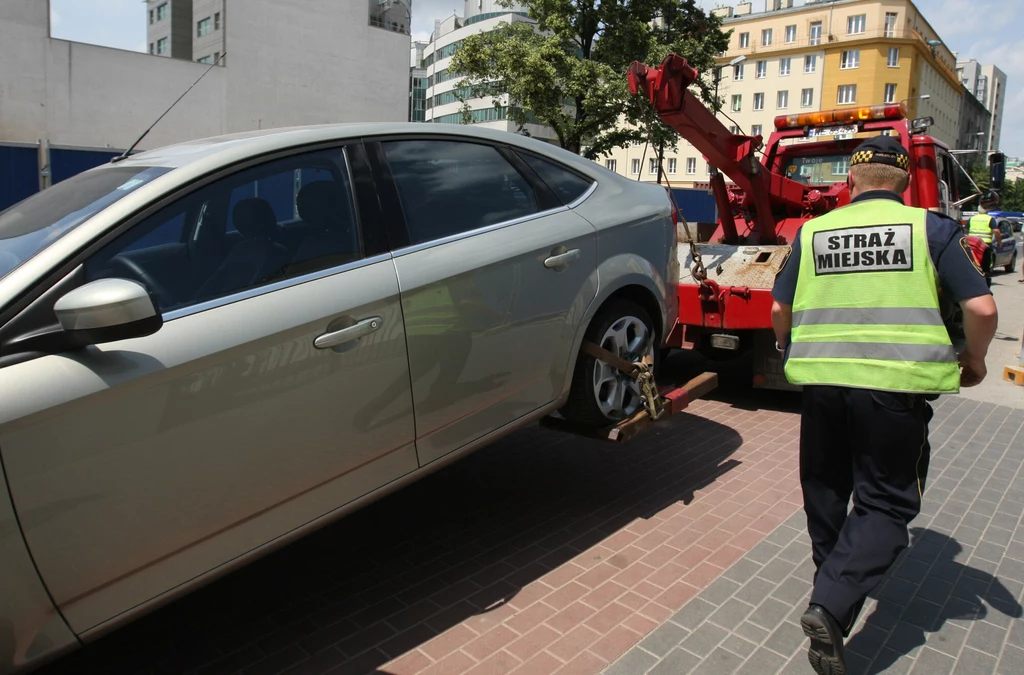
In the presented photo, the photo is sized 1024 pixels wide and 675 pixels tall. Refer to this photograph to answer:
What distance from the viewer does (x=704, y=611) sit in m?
3.19

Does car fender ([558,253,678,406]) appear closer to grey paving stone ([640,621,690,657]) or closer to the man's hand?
grey paving stone ([640,621,690,657])

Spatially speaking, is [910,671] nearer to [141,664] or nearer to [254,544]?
[254,544]

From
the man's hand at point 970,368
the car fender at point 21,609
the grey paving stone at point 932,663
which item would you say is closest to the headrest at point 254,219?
the car fender at point 21,609

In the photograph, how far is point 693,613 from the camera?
3174mm

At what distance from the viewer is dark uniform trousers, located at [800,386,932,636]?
8.95 feet

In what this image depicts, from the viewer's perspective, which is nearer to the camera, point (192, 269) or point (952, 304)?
point (192, 269)

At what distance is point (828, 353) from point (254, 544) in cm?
213

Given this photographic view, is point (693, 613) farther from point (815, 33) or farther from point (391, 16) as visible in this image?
point (815, 33)

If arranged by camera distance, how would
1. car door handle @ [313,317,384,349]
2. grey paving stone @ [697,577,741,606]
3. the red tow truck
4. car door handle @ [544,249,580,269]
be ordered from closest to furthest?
car door handle @ [313,317,384,349], grey paving stone @ [697,577,741,606], car door handle @ [544,249,580,269], the red tow truck

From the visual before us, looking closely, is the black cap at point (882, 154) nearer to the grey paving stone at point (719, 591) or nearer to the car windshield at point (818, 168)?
the grey paving stone at point (719, 591)

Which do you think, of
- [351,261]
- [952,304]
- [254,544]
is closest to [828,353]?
[952,304]

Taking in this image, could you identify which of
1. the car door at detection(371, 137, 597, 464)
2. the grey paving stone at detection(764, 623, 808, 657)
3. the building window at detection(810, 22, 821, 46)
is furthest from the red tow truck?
the building window at detection(810, 22, 821, 46)

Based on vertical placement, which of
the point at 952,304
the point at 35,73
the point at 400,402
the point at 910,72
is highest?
the point at 910,72

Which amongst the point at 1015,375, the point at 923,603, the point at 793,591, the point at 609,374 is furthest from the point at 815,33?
the point at 793,591
